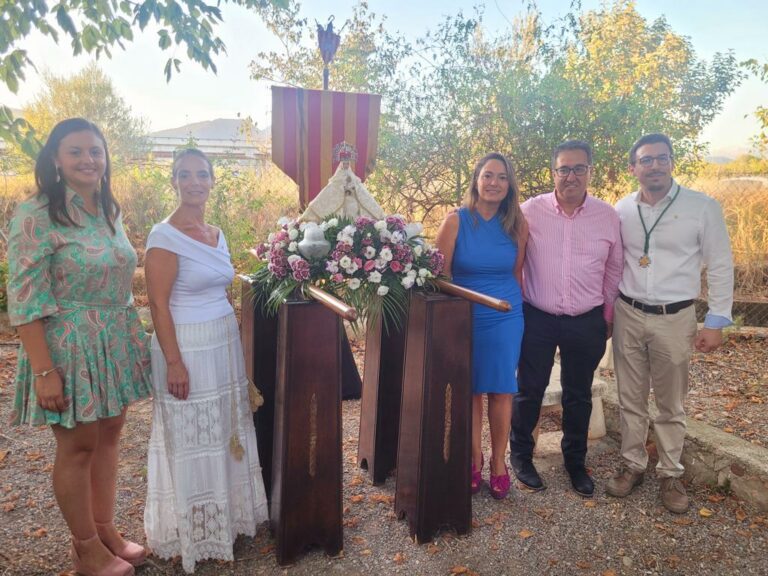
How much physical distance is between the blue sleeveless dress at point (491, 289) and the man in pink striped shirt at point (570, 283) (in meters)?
0.19

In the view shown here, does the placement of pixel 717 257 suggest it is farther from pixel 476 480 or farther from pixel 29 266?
pixel 29 266

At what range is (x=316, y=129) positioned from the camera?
408cm

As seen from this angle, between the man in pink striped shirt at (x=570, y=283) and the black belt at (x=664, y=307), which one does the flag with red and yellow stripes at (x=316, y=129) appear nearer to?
the man in pink striped shirt at (x=570, y=283)

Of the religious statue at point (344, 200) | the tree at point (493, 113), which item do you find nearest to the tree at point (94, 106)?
the tree at point (493, 113)

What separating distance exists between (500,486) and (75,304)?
238cm

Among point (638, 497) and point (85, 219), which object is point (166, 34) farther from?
point (638, 497)

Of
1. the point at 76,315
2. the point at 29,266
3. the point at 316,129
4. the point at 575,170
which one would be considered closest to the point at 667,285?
the point at 575,170

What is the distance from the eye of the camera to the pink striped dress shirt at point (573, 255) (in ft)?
9.73

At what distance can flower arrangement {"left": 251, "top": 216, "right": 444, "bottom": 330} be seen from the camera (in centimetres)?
253

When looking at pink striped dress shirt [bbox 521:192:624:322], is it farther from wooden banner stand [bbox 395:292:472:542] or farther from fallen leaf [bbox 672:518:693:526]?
fallen leaf [bbox 672:518:693:526]

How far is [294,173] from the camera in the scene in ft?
13.7

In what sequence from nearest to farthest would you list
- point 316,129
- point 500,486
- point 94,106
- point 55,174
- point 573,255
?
point 55,174, point 573,255, point 500,486, point 316,129, point 94,106

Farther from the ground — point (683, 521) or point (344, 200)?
point (344, 200)

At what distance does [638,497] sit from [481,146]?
14.6 ft
